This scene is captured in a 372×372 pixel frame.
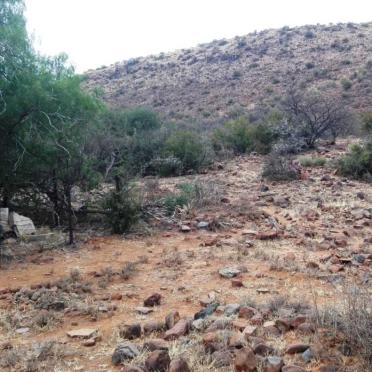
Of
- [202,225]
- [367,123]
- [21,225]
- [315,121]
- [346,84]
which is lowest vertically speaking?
[202,225]

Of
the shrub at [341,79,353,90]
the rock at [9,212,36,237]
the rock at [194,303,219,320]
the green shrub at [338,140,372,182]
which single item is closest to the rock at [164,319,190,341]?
the rock at [194,303,219,320]

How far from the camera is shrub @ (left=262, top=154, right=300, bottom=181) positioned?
1434cm

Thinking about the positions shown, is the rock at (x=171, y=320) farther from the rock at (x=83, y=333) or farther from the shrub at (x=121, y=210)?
the shrub at (x=121, y=210)

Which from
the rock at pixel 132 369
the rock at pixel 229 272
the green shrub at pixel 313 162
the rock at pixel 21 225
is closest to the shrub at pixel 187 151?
the green shrub at pixel 313 162

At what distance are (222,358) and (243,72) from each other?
34321 millimetres

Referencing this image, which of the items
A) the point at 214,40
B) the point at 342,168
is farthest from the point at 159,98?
the point at 342,168

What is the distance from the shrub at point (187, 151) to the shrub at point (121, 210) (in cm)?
698

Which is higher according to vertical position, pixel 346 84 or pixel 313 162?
pixel 346 84

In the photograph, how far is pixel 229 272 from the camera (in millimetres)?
6934

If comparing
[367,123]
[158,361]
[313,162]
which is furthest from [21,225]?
[367,123]

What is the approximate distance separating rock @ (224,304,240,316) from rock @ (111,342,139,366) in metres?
1.22

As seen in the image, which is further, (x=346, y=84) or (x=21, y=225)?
(x=346, y=84)

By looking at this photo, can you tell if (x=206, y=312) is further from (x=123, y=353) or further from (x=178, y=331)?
(x=123, y=353)

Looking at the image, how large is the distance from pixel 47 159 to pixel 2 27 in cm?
238
